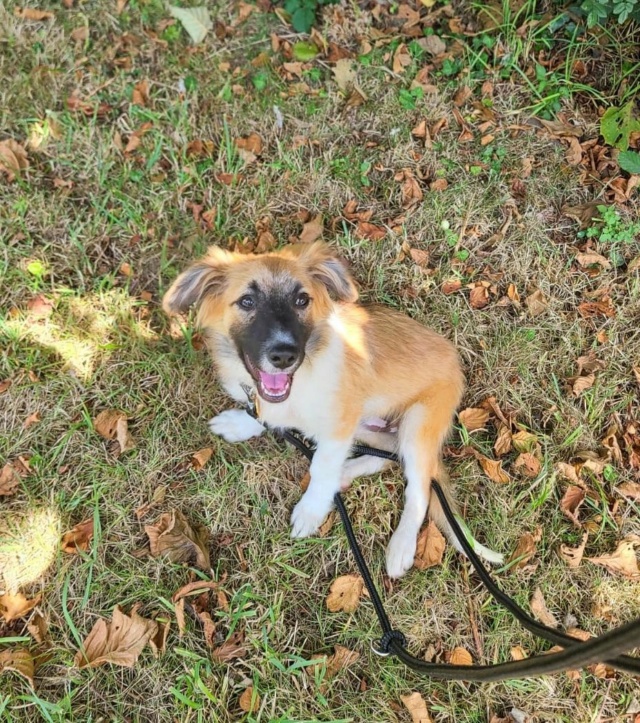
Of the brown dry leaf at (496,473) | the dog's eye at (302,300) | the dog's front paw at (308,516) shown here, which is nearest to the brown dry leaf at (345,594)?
the dog's front paw at (308,516)

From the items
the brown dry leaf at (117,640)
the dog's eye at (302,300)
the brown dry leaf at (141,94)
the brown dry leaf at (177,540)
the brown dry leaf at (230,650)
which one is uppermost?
the brown dry leaf at (141,94)

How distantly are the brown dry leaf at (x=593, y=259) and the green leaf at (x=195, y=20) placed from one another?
3.04 metres

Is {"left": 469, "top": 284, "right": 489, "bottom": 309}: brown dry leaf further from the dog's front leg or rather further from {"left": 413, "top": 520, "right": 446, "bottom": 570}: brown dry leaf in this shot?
{"left": 413, "top": 520, "right": 446, "bottom": 570}: brown dry leaf

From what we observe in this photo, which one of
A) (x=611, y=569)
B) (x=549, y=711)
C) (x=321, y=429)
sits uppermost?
(x=321, y=429)

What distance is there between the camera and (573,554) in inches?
124

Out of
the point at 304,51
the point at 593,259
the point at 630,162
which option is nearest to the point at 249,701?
the point at 593,259

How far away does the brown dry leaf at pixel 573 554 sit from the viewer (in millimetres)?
3143

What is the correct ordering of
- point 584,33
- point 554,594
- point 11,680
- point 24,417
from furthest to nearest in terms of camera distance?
1. point 584,33
2. point 24,417
3. point 554,594
4. point 11,680

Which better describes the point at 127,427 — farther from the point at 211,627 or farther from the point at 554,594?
the point at 554,594

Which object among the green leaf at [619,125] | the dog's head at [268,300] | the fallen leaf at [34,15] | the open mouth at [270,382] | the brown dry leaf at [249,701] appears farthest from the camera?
the fallen leaf at [34,15]

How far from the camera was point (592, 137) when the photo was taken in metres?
3.74

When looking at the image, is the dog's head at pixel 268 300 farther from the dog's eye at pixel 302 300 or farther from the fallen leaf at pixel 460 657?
the fallen leaf at pixel 460 657

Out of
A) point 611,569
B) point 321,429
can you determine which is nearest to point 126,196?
point 321,429

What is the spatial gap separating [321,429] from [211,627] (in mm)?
1210
